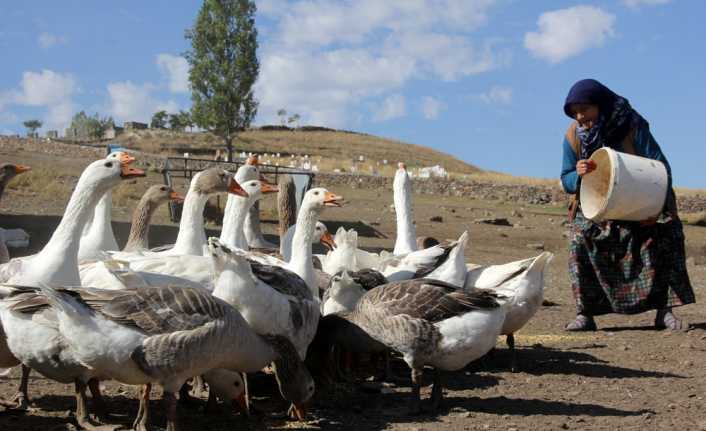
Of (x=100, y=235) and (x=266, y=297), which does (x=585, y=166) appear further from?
(x=100, y=235)

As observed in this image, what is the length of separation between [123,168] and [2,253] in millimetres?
1279

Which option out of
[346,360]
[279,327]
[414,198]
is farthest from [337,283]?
[414,198]

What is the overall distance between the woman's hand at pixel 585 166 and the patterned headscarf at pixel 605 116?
0.54 metres

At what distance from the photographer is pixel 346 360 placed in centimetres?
574

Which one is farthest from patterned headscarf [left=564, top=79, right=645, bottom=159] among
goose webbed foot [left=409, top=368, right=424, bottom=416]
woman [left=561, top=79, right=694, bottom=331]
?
goose webbed foot [left=409, top=368, right=424, bottom=416]

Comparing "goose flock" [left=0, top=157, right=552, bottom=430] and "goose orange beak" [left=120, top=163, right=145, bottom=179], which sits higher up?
"goose orange beak" [left=120, top=163, right=145, bottom=179]

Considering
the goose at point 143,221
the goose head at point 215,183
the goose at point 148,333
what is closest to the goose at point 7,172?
the goose at point 143,221

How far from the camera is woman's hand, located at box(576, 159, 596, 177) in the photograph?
273 inches

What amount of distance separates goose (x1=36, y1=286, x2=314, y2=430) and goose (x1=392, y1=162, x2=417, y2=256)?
3.76 m

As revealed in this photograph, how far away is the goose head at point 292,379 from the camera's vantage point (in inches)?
187

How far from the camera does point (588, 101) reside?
7168 millimetres

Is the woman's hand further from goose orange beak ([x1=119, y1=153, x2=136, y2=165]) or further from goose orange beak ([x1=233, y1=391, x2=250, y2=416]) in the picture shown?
goose orange beak ([x1=119, y1=153, x2=136, y2=165])

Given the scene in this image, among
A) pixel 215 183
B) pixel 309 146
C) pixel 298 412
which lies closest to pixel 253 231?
pixel 215 183

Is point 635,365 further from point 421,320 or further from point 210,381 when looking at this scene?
point 210,381
